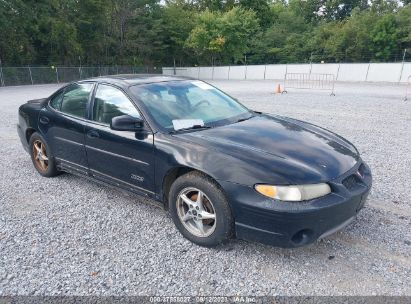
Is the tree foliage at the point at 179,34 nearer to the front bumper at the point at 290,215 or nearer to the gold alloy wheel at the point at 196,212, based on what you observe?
the gold alloy wheel at the point at 196,212

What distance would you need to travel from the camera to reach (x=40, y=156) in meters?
4.80

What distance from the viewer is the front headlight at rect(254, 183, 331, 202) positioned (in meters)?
2.54

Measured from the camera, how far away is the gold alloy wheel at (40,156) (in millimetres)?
4738

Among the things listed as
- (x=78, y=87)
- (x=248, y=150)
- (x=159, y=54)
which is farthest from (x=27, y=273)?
(x=159, y=54)

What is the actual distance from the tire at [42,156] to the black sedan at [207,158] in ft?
0.48

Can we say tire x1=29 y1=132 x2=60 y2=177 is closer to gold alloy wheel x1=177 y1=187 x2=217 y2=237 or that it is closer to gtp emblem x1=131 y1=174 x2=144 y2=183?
gtp emblem x1=131 y1=174 x2=144 y2=183

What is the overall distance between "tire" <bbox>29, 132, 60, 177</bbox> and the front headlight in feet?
10.8

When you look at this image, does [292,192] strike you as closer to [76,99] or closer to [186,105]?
[186,105]

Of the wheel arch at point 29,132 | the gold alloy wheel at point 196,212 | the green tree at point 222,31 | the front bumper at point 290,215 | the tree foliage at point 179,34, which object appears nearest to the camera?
the front bumper at point 290,215

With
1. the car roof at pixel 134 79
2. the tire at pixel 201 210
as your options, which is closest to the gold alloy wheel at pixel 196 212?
the tire at pixel 201 210

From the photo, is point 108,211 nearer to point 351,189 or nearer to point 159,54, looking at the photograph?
point 351,189

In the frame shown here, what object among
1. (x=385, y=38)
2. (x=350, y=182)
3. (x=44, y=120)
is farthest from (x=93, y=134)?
(x=385, y=38)

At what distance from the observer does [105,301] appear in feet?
7.83

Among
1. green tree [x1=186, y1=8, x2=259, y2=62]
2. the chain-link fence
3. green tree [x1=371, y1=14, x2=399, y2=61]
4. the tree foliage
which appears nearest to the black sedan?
the chain-link fence
